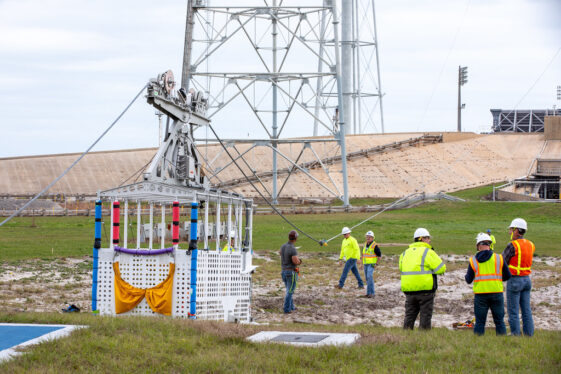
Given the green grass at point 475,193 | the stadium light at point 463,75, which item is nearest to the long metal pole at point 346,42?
the green grass at point 475,193

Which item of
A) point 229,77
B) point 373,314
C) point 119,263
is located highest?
point 229,77

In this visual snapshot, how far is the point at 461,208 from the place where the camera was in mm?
58000

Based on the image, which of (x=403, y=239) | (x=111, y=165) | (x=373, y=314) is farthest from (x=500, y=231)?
(x=111, y=165)

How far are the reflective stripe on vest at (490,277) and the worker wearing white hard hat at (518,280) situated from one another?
721 millimetres

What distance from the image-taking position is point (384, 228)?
45.0 metres

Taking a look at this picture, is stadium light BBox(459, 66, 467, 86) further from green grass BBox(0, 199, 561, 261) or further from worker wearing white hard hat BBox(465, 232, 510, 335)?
worker wearing white hard hat BBox(465, 232, 510, 335)

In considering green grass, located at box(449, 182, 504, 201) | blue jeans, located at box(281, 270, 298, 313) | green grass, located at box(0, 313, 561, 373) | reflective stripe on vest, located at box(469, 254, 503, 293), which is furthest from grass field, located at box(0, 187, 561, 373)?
green grass, located at box(449, 182, 504, 201)

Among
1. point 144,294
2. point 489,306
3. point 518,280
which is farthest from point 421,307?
point 144,294

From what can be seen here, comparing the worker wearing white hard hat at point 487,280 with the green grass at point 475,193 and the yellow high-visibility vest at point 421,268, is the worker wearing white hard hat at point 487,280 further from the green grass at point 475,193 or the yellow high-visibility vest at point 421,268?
the green grass at point 475,193

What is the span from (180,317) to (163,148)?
17.0ft

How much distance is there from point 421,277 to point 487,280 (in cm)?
109

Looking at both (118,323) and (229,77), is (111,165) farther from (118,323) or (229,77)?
(118,323)

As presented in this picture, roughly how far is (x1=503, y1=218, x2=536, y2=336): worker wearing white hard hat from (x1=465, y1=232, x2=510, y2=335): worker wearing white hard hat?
1.62ft

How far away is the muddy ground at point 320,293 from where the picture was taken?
17.9 m
